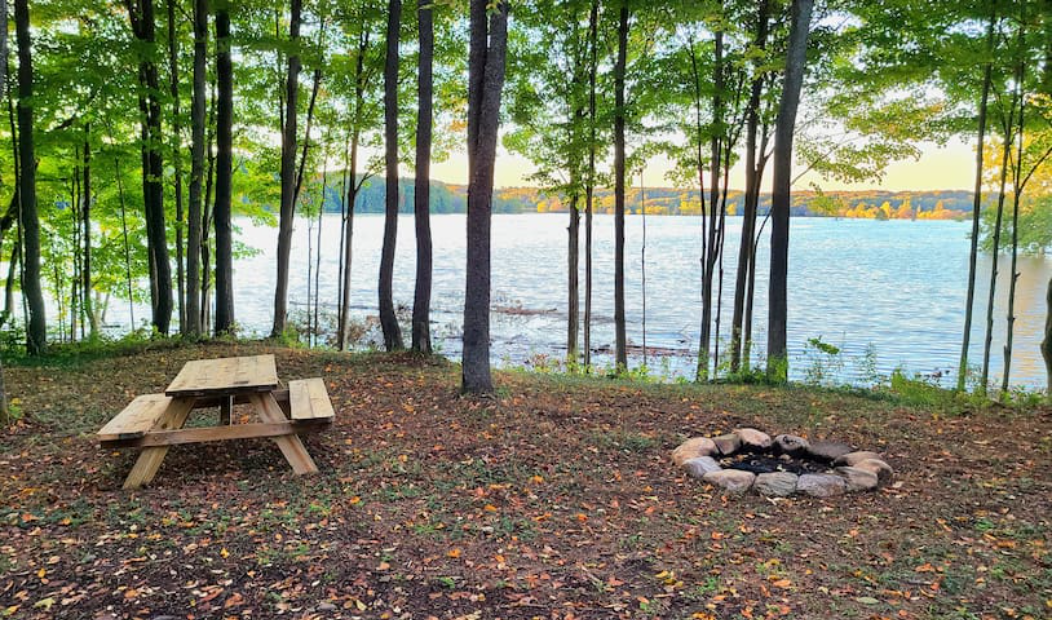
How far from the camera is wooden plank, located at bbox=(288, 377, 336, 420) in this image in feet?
13.7

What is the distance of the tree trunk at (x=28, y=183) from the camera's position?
8250 mm

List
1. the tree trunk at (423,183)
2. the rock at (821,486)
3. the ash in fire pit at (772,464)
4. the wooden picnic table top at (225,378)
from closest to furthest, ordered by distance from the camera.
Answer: the wooden picnic table top at (225,378)
the rock at (821,486)
the ash in fire pit at (772,464)
the tree trunk at (423,183)

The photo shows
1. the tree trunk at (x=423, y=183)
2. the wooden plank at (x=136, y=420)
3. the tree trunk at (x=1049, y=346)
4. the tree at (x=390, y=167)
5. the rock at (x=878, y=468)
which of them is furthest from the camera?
the tree at (x=390, y=167)

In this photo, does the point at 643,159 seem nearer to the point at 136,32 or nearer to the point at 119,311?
the point at 136,32

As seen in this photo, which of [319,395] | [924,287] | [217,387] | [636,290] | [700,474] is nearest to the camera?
[217,387]

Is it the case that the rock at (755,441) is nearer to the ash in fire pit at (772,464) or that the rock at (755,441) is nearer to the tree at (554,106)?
the ash in fire pit at (772,464)

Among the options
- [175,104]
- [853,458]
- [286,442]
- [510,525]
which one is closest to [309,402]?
[286,442]

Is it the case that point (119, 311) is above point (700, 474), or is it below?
below

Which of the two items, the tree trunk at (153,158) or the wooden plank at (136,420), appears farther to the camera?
the tree trunk at (153,158)

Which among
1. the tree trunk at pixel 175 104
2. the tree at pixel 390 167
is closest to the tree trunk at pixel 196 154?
the tree trunk at pixel 175 104

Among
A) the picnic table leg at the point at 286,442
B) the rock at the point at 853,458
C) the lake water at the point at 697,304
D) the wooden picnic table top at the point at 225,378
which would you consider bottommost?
the lake water at the point at 697,304

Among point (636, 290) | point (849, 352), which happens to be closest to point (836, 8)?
point (849, 352)

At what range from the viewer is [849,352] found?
1708cm

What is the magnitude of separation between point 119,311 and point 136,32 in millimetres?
20429
